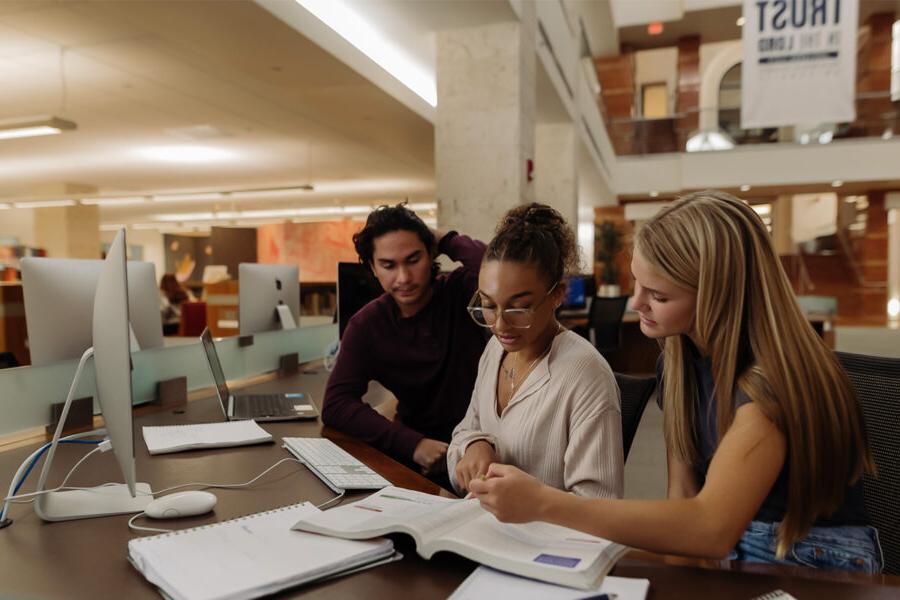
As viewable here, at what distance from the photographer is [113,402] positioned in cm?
119

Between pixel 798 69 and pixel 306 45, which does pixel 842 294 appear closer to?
pixel 798 69

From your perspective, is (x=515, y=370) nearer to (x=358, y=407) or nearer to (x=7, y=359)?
(x=358, y=407)

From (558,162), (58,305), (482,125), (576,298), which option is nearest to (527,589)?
(58,305)

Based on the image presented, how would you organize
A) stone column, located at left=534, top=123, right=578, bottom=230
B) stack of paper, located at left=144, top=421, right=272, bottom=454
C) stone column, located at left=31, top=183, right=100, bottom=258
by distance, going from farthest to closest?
stone column, located at left=31, top=183, right=100, bottom=258, stone column, located at left=534, top=123, right=578, bottom=230, stack of paper, located at left=144, top=421, right=272, bottom=454

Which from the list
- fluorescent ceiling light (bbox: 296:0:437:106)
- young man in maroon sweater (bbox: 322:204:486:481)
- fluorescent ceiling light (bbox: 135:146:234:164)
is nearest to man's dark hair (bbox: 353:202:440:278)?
young man in maroon sweater (bbox: 322:204:486:481)

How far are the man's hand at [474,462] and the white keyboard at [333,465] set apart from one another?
7.3 inches

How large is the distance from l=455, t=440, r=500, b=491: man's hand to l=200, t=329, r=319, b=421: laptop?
A: 96 cm

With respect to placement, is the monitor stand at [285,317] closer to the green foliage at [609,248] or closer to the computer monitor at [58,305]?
the computer monitor at [58,305]

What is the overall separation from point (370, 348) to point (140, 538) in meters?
1.05

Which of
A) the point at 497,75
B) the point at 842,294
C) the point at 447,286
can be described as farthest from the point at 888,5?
the point at 447,286

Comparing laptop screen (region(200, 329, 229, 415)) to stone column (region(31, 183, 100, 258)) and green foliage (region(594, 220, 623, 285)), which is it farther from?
stone column (region(31, 183, 100, 258))

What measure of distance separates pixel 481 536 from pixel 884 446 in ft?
3.39

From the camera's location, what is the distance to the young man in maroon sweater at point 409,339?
6.82 ft

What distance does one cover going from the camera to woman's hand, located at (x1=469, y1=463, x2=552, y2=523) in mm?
984
